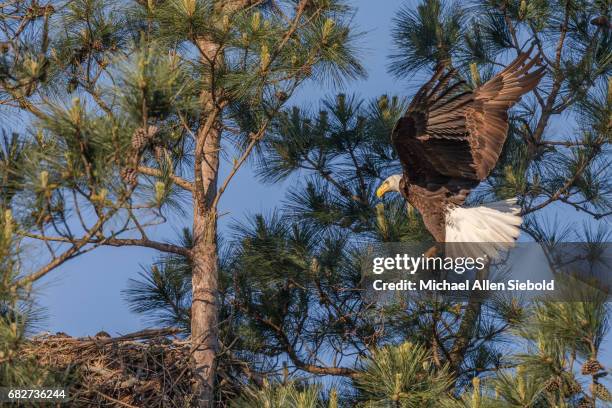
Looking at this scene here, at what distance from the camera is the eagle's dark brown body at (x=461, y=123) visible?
17.0 feet

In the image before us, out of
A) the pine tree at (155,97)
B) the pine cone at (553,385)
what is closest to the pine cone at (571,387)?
the pine cone at (553,385)

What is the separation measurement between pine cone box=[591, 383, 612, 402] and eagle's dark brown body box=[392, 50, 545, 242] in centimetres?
165

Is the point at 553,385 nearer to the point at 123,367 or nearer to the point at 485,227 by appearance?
the point at 485,227

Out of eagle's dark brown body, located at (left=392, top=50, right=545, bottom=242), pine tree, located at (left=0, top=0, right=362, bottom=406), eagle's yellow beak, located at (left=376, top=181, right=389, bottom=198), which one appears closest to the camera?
pine tree, located at (left=0, top=0, right=362, bottom=406)

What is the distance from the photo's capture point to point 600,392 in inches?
148

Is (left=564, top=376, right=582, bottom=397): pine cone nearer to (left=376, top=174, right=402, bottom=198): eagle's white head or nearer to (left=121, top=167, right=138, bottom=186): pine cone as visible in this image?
(left=121, top=167, right=138, bottom=186): pine cone

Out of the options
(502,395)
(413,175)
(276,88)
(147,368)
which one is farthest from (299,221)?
(502,395)

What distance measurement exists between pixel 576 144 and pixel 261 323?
178cm

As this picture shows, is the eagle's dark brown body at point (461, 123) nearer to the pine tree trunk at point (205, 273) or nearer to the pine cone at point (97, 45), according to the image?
the pine tree trunk at point (205, 273)

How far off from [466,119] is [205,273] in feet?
4.51

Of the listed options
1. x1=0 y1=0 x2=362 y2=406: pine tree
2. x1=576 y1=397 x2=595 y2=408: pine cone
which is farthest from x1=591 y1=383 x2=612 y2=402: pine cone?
x1=0 y1=0 x2=362 y2=406: pine tree

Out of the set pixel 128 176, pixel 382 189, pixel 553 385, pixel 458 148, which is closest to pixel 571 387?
pixel 553 385

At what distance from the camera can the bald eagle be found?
5.21 meters

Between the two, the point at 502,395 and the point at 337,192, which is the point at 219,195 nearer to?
the point at 337,192
